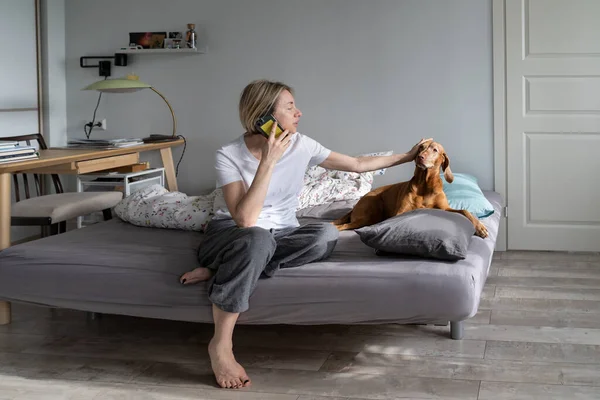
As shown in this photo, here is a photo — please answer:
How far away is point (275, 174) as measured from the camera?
300 centimetres

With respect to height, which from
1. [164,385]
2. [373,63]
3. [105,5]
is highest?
[105,5]

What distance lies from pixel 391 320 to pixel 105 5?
139 inches

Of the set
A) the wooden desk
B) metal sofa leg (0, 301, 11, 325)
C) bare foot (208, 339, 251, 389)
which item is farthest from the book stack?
bare foot (208, 339, 251, 389)

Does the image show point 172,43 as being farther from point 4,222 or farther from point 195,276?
point 195,276

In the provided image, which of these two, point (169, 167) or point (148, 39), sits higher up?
point (148, 39)

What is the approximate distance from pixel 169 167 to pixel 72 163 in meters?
1.10

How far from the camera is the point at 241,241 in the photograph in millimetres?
2670

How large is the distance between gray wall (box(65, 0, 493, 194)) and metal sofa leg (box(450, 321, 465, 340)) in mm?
1880

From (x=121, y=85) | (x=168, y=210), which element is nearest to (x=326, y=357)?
(x=168, y=210)

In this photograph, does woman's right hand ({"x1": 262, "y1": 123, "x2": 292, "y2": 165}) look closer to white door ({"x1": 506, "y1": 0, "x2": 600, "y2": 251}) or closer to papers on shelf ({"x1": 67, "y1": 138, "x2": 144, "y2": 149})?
papers on shelf ({"x1": 67, "y1": 138, "x2": 144, "y2": 149})

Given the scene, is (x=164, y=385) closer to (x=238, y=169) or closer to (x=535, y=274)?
(x=238, y=169)

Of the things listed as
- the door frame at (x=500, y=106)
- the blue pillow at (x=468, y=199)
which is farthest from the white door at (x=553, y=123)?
the blue pillow at (x=468, y=199)

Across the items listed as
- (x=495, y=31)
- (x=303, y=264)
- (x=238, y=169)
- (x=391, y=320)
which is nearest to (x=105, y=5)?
(x=495, y=31)

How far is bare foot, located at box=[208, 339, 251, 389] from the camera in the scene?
264 centimetres
